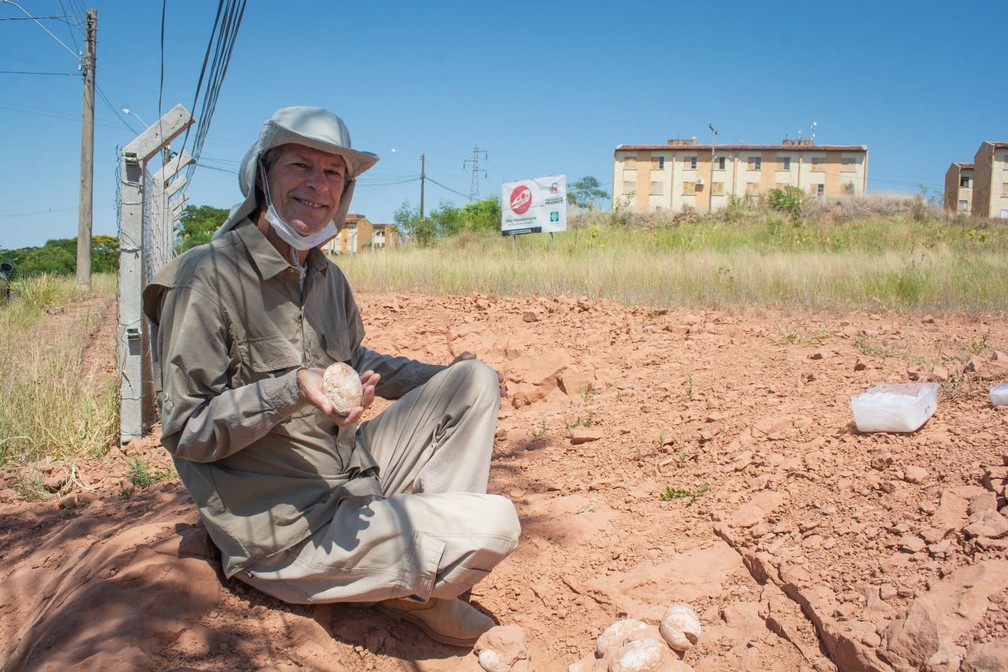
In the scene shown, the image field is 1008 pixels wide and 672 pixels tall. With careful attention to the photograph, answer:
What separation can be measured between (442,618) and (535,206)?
1376 centimetres

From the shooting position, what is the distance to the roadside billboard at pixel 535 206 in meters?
15.2

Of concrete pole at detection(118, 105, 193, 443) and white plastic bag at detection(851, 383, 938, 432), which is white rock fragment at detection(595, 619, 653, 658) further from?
concrete pole at detection(118, 105, 193, 443)

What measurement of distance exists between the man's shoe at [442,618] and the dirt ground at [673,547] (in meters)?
0.05

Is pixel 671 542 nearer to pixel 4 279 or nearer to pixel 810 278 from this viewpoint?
Answer: pixel 810 278

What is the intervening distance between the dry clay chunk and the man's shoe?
2.61ft

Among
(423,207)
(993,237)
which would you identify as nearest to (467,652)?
(993,237)

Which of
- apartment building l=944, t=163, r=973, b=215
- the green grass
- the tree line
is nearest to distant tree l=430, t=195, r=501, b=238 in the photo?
the tree line

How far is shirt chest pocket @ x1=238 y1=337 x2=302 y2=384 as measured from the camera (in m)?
2.10

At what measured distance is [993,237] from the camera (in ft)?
50.7

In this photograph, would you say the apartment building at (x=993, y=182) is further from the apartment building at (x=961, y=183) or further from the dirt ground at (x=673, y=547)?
the dirt ground at (x=673, y=547)

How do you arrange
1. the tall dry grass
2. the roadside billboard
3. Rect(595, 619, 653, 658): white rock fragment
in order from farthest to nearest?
the roadside billboard → the tall dry grass → Rect(595, 619, 653, 658): white rock fragment

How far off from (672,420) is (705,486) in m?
0.86

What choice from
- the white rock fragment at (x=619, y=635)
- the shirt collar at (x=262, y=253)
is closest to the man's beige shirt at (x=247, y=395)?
the shirt collar at (x=262, y=253)

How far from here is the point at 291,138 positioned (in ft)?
6.89
